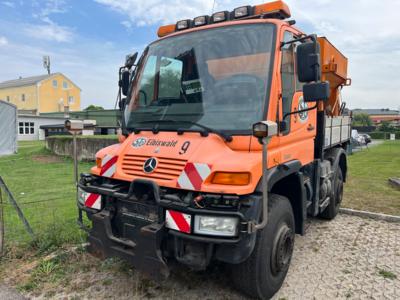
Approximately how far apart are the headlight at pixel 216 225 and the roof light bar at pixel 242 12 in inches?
99.2

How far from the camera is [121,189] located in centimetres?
322

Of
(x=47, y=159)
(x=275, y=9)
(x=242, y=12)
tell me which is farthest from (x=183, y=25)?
(x=47, y=159)

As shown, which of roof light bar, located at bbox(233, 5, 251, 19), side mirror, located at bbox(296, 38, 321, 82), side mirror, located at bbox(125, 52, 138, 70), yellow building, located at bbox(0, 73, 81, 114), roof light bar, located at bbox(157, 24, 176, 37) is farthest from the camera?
yellow building, located at bbox(0, 73, 81, 114)

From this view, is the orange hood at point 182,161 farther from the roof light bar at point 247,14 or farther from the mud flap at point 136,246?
the roof light bar at point 247,14

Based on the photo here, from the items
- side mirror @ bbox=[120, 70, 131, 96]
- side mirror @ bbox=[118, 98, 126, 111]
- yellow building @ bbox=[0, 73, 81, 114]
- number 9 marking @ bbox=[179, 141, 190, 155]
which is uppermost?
yellow building @ bbox=[0, 73, 81, 114]

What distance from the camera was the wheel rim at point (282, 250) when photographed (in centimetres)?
312

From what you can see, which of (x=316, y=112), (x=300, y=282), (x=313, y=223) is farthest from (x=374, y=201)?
(x=300, y=282)

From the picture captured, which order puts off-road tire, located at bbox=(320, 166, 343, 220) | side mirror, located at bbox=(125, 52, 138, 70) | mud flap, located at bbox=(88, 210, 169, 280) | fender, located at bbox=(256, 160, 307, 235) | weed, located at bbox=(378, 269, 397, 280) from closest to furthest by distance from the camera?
mud flap, located at bbox=(88, 210, 169, 280)
fender, located at bbox=(256, 160, 307, 235)
weed, located at bbox=(378, 269, 397, 280)
side mirror, located at bbox=(125, 52, 138, 70)
off-road tire, located at bbox=(320, 166, 343, 220)

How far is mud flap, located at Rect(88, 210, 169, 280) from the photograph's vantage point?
110 inches

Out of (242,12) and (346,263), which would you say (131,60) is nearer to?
(242,12)

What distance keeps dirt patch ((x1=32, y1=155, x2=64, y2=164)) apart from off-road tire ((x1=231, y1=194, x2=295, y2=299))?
15.8 metres

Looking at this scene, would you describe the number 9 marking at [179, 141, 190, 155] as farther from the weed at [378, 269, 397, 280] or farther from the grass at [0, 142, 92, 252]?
the weed at [378, 269, 397, 280]

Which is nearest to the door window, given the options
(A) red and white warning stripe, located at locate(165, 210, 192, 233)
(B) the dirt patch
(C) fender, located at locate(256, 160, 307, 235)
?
(C) fender, located at locate(256, 160, 307, 235)

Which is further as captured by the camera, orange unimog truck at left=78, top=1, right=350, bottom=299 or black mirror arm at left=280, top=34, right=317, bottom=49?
black mirror arm at left=280, top=34, right=317, bottom=49
